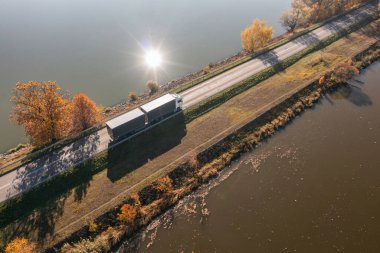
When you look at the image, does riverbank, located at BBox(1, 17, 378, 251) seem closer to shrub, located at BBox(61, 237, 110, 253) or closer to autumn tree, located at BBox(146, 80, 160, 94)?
shrub, located at BBox(61, 237, 110, 253)

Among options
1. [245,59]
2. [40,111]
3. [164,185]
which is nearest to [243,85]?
[245,59]

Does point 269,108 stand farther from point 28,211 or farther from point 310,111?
point 28,211

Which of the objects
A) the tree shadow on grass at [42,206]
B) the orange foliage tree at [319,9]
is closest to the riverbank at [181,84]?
the orange foliage tree at [319,9]

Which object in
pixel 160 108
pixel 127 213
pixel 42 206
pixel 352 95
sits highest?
pixel 160 108

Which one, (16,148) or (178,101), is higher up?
(16,148)

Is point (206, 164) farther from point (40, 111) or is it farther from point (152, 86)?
point (40, 111)

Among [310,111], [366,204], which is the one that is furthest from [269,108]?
[366,204]
